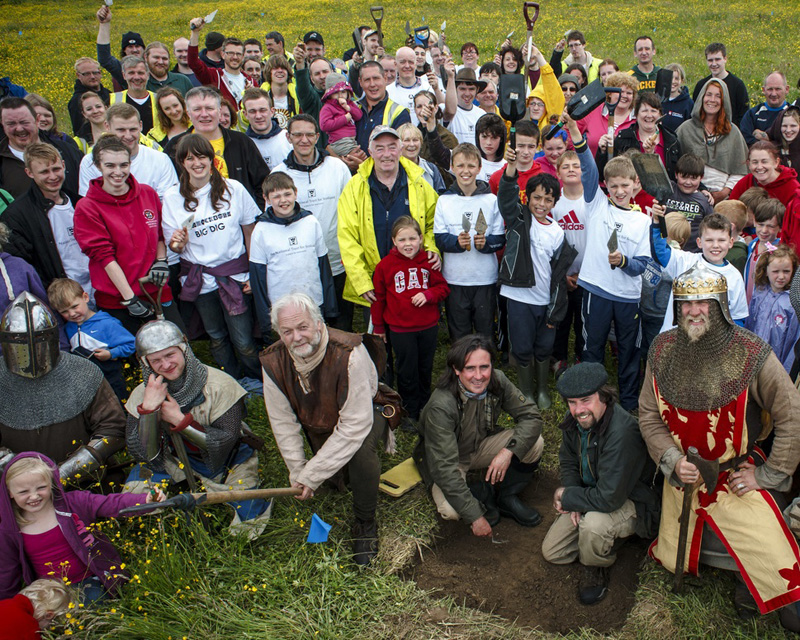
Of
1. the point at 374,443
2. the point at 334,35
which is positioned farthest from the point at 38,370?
the point at 334,35

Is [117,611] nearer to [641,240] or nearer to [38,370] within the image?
[38,370]

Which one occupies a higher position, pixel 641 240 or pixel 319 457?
pixel 641 240

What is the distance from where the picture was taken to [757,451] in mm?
4215

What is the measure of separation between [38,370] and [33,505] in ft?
3.26

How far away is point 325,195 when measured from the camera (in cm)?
621

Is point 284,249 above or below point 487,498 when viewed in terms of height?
above

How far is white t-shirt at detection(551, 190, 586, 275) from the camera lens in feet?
19.3

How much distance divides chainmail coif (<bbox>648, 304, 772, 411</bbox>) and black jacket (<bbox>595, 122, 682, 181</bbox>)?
3162 mm

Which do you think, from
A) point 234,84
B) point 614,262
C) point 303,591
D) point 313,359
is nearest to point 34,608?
point 303,591

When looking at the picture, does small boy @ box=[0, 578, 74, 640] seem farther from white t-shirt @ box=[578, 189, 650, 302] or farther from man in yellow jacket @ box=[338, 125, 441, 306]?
white t-shirt @ box=[578, 189, 650, 302]

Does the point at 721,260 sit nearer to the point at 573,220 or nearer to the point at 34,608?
the point at 573,220

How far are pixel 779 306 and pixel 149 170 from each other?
17.2 feet

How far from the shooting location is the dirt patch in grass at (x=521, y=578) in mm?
4258

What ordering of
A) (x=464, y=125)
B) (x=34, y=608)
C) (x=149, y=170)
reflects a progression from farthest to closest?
(x=464, y=125), (x=149, y=170), (x=34, y=608)
